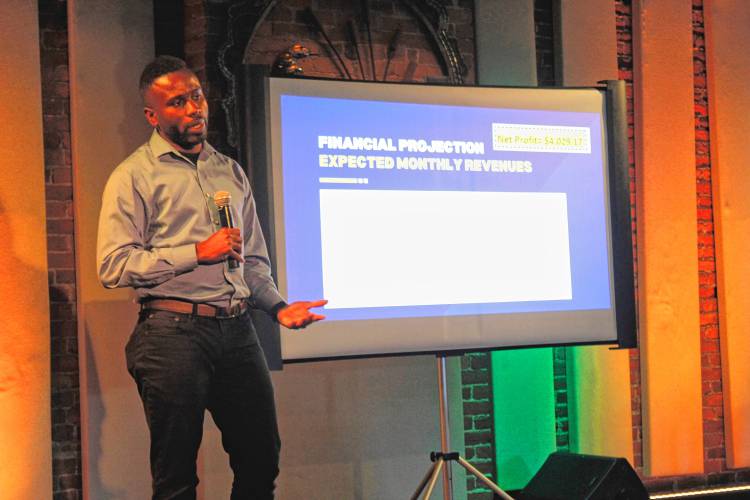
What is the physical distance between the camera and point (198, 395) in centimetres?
308

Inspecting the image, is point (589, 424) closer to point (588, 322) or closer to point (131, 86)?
point (588, 322)

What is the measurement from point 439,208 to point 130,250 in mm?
1516

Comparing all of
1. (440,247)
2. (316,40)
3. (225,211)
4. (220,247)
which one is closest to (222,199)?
(225,211)

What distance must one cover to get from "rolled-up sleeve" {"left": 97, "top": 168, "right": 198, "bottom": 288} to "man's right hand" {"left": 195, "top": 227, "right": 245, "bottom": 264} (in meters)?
0.04

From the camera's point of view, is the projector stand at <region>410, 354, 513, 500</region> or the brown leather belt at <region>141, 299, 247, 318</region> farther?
the projector stand at <region>410, 354, 513, 500</region>

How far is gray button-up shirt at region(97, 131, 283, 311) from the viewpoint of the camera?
3066 millimetres

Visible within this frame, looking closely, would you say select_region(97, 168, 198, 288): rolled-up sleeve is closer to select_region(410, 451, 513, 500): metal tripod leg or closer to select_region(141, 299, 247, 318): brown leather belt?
select_region(141, 299, 247, 318): brown leather belt

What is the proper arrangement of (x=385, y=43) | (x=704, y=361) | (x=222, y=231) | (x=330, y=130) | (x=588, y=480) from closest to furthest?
(x=222, y=231), (x=330, y=130), (x=588, y=480), (x=385, y=43), (x=704, y=361)

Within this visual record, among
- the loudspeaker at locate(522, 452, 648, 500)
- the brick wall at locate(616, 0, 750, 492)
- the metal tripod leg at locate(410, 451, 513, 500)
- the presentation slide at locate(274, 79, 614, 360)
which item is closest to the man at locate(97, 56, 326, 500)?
the presentation slide at locate(274, 79, 614, 360)

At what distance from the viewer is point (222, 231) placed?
3023mm

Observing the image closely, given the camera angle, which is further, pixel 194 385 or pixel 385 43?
pixel 385 43

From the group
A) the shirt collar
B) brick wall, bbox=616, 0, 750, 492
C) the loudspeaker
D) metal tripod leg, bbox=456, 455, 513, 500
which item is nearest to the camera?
the shirt collar

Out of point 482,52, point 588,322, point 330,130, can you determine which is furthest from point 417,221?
point 482,52

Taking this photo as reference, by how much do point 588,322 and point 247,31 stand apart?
197cm
